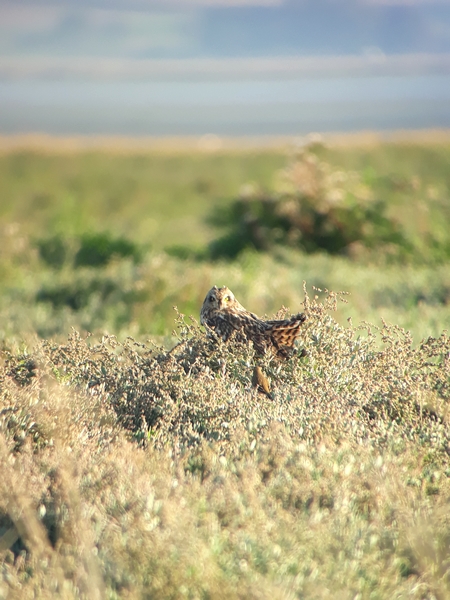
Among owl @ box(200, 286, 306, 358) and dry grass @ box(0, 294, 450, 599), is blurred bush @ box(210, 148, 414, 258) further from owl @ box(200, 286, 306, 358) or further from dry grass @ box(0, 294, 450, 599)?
dry grass @ box(0, 294, 450, 599)

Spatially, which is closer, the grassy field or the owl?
the grassy field

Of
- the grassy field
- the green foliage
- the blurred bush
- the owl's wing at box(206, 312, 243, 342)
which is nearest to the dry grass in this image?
the grassy field

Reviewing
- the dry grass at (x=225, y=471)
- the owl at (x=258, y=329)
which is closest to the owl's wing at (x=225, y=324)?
the owl at (x=258, y=329)

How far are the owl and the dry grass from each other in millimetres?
82

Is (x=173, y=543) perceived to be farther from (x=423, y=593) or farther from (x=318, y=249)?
(x=318, y=249)

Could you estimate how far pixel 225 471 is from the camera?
10.6 ft

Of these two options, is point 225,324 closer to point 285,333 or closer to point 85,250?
point 285,333

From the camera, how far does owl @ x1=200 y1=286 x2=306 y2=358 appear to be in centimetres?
444

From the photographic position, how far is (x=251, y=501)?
2934 millimetres

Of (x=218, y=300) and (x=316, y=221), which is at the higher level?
(x=218, y=300)

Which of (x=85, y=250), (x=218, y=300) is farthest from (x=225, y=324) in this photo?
(x=85, y=250)

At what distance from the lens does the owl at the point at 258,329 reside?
4.44m

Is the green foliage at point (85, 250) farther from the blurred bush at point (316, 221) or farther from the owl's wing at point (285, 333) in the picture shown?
the owl's wing at point (285, 333)

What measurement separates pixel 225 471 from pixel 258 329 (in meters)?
1.37
